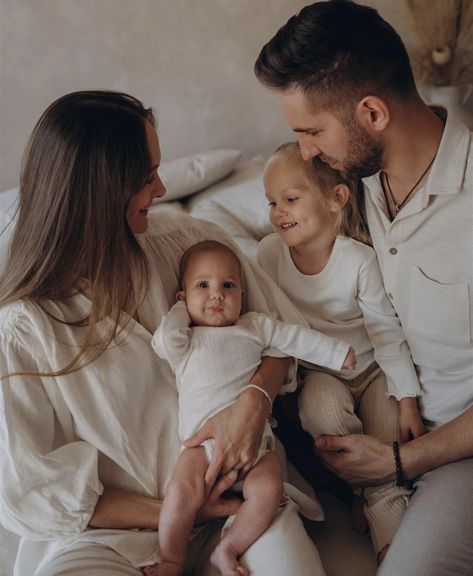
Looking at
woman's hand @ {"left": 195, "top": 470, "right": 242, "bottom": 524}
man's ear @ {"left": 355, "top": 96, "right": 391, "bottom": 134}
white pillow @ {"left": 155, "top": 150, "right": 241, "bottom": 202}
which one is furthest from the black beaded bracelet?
white pillow @ {"left": 155, "top": 150, "right": 241, "bottom": 202}

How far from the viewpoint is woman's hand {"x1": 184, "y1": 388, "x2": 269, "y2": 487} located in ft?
4.54

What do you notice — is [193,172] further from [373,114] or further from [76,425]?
[76,425]

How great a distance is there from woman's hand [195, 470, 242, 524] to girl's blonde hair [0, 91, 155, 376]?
0.37 metres

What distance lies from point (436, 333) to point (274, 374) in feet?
1.29

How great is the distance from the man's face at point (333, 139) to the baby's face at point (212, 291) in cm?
34

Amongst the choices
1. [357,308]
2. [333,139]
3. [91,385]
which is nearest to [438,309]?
[357,308]

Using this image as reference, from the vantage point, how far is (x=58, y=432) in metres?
1.41

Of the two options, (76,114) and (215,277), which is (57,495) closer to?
(215,277)

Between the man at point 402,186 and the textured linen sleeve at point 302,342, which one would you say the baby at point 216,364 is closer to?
the textured linen sleeve at point 302,342

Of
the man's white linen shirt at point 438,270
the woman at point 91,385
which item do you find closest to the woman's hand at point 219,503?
the woman at point 91,385

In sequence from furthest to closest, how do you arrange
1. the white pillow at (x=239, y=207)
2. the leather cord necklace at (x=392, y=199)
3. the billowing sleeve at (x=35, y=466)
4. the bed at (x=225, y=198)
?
the white pillow at (x=239, y=207), the bed at (x=225, y=198), the leather cord necklace at (x=392, y=199), the billowing sleeve at (x=35, y=466)

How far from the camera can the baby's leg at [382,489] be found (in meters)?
1.49

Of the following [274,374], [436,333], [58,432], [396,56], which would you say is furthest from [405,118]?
[58,432]

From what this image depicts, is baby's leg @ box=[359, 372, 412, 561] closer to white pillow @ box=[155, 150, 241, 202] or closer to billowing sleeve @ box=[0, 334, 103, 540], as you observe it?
billowing sleeve @ box=[0, 334, 103, 540]
